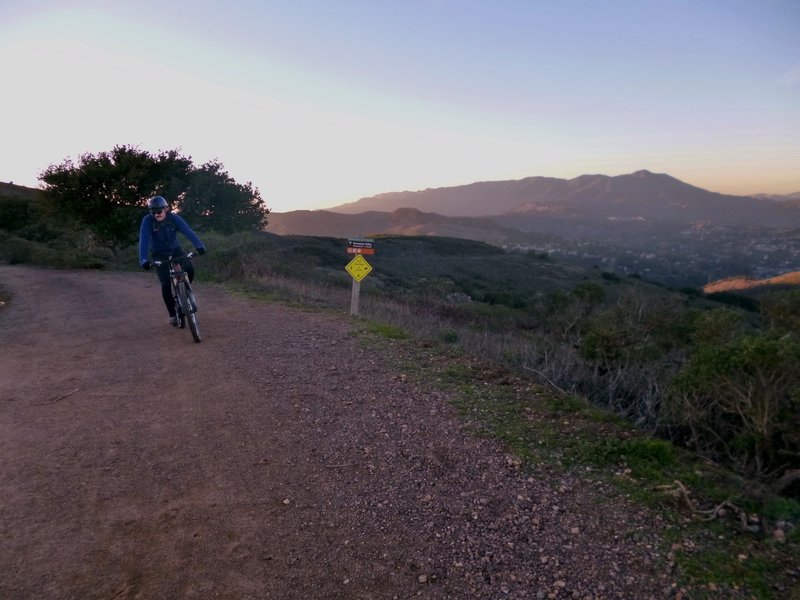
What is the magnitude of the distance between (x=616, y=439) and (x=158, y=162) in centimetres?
2472

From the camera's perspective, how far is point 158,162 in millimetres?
24734

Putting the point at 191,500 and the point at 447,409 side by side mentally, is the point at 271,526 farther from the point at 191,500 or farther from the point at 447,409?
the point at 447,409

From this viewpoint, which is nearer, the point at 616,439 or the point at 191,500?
the point at 191,500

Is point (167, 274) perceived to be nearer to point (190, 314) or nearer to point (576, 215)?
point (190, 314)

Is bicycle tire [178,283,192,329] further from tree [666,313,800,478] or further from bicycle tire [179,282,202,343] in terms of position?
tree [666,313,800,478]

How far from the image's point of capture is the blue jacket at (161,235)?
7930mm

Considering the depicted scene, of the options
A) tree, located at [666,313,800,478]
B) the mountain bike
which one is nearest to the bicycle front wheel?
the mountain bike

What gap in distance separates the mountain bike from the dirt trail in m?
1.15

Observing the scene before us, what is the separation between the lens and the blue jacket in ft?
26.0

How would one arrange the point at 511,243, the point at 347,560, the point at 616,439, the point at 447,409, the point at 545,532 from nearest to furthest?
the point at 347,560, the point at 545,532, the point at 616,439, the point at 447,409, the point at 511,243

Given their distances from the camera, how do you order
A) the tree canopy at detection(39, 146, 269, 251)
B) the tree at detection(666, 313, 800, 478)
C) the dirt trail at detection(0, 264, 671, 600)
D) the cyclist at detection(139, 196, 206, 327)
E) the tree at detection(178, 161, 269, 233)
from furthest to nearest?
the tree at detection(178, 161, 269, 233)
the tree canopy at detection(39, 146, 269, 251)
the cyclist at detection(139, 196, 206, 327)
the tree at detection(666, 313, 800, 478)
the dirt trail at detection(0, 264, 671, 600)

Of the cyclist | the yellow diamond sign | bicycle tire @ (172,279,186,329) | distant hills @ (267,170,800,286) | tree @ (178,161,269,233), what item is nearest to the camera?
the cyclist

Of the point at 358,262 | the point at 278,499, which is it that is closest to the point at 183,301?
the point at 358,262

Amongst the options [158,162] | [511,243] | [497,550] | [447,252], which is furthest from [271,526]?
[511,243]
